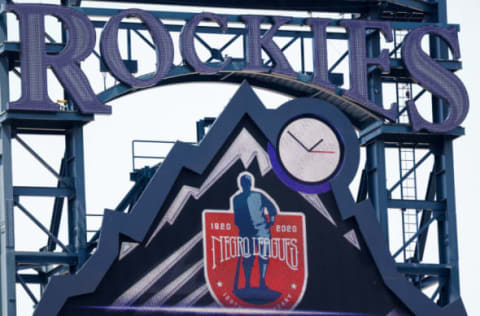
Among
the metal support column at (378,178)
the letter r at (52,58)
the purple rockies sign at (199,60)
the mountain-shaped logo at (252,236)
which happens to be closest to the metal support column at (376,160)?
the metal support column at (378,178)

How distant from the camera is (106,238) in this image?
56.7 meters

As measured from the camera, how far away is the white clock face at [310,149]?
59.7 meters

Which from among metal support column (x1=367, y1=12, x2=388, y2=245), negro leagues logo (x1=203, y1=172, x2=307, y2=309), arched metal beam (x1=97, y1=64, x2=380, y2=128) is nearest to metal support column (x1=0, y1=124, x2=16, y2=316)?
negro leagues logo (x1=203, y1=172, x2=307, y2=309)

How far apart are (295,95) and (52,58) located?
8.90 meters

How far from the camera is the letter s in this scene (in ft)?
209

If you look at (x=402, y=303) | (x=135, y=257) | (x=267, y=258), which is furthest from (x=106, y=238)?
(x=402, y=303)

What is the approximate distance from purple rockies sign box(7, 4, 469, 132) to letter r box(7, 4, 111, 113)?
1.0 inches

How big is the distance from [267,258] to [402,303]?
14.2ft

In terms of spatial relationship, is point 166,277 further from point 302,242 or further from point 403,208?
point 403,208

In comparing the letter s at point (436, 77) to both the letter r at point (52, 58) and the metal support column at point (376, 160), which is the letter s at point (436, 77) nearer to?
the metal support column at point (376, 160)

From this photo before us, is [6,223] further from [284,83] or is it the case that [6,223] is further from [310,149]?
[284,83]

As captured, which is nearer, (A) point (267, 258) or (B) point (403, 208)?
(A) point (267, 258)

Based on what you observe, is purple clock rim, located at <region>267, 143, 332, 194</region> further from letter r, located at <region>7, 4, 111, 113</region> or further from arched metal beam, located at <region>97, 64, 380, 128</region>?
letter r, located at <region>7, 4, 111, 113</region>

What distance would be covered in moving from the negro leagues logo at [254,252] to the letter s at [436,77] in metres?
6.88
